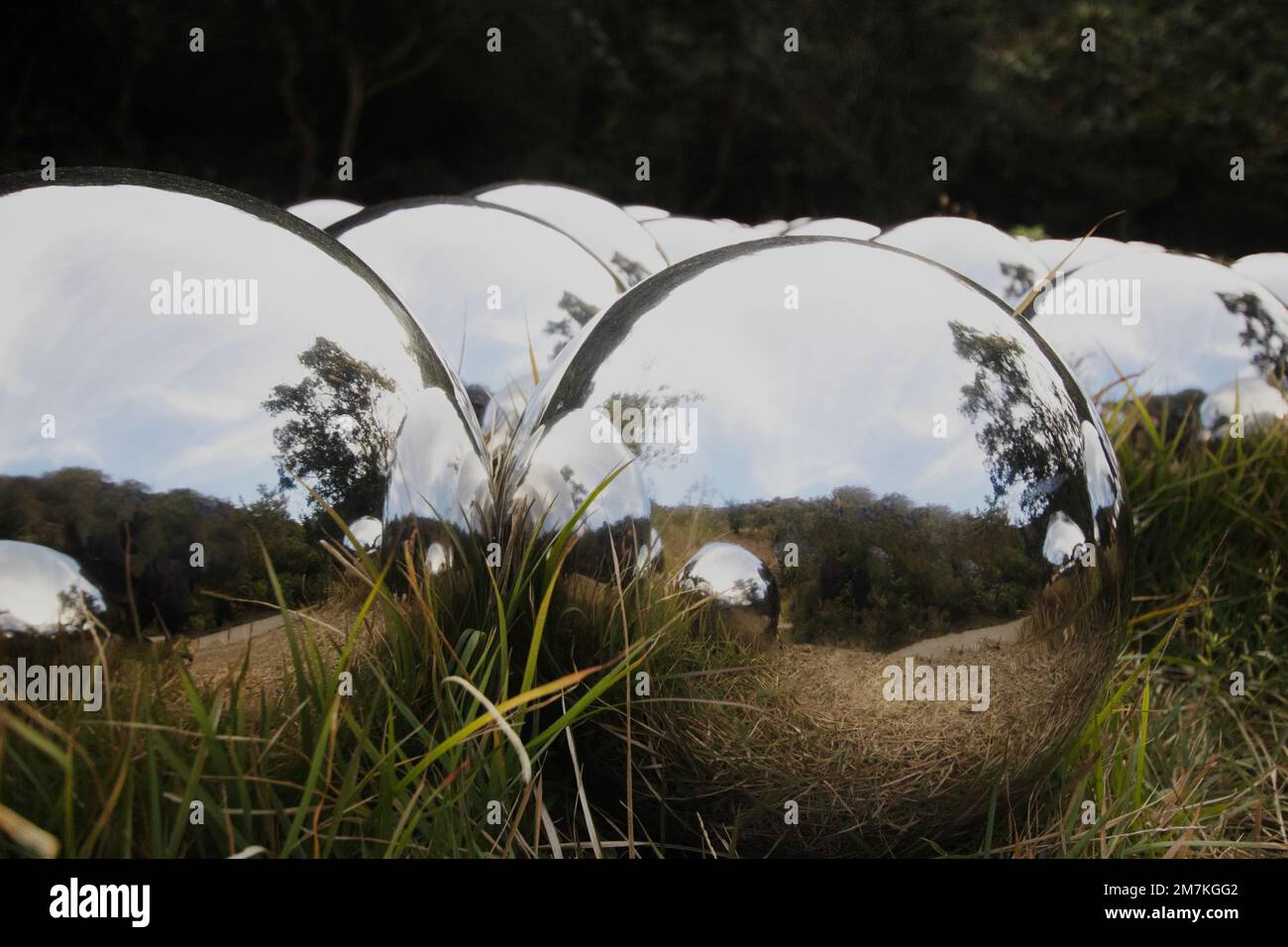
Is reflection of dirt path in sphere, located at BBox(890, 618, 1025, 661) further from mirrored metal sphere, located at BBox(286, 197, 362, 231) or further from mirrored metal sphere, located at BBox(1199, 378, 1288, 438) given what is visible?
mirrored metal sphere, located at BBox(286, 197, 362, 231)

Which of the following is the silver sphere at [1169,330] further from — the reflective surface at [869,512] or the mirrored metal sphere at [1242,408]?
the reflective surface at [869,512]

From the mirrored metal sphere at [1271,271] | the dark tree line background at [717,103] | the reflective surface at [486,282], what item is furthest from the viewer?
the dark tree line background at [717,103]

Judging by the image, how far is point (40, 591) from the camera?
1851 mm

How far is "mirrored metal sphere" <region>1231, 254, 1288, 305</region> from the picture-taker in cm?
550

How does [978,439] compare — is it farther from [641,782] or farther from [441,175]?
[441,175]

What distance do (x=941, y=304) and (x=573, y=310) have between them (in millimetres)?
1689

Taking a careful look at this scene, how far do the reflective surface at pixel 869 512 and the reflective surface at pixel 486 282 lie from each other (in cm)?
120

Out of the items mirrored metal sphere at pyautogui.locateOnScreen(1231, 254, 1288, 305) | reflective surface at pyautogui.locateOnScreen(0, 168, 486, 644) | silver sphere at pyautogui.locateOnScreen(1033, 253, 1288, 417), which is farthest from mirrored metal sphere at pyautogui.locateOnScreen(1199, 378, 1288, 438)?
reflective surface at pyautogui.locateOnScreen(0, 168, 486, 644)

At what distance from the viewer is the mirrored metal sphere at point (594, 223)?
5.22 metres

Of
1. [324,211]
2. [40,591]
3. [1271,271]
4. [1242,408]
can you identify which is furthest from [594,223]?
[40,591]

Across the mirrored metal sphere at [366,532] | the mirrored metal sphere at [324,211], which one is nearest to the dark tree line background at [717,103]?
the mirrored metal sphere at [324,211]

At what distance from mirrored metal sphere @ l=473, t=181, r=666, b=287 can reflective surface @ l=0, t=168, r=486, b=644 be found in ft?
9.57

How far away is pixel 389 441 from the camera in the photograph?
218 centimetres
